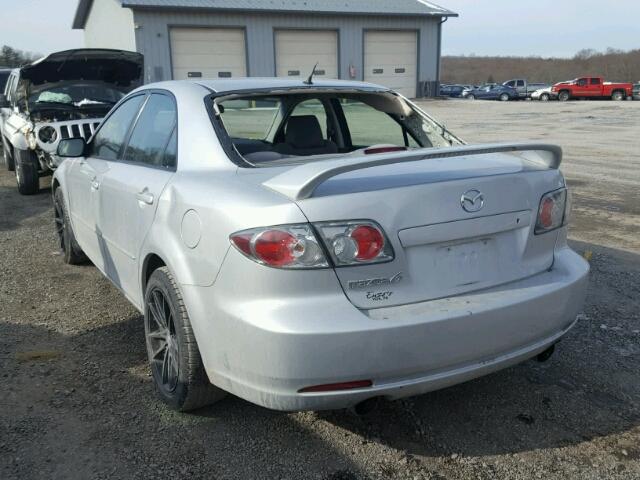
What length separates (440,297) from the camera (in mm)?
2416

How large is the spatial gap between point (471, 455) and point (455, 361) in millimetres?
518

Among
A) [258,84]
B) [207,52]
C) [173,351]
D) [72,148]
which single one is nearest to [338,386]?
[173,351]

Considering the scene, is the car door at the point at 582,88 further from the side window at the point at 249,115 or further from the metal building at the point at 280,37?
the side window at the point at 249,115

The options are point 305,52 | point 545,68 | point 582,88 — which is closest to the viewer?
point 305,52

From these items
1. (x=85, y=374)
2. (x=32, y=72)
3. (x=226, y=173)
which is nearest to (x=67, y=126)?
(x=32, y=72)

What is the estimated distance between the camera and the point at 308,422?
2896 millimetres

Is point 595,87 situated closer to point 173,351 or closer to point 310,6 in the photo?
point 310,6

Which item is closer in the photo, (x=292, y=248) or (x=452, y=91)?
(x=292, y=248)

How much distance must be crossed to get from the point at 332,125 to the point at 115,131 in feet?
4.88

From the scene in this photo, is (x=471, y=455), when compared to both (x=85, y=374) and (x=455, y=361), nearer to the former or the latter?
(x=455, y=361)

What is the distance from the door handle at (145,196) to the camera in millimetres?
3029

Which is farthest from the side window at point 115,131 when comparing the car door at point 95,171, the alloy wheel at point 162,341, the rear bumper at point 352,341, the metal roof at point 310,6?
the metal roof at point 310,6

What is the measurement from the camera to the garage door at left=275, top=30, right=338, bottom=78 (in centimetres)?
3173

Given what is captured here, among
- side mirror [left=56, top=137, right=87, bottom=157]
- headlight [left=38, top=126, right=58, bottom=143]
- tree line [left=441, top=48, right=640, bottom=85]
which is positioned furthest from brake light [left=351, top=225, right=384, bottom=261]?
tree line [left=441, top=48, right=640, bottom=85]
